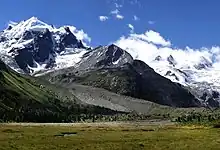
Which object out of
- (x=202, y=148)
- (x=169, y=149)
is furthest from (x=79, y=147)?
(x=202, y=148)

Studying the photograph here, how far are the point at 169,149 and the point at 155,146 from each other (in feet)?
14.4

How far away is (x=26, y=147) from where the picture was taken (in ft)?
213

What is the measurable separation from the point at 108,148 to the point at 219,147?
1647 cm

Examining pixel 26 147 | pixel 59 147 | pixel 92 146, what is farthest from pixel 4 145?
pixel 92 146

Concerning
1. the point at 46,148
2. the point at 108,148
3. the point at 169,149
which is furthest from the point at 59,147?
the point at 169,149

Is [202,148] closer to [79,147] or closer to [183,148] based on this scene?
[183,148]

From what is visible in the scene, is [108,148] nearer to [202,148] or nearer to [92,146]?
[92,146]

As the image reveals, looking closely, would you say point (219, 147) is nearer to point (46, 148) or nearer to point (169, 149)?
point (169, 149)

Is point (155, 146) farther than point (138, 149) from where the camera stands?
Yes

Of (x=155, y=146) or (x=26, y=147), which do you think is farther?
(x=155, y=146)

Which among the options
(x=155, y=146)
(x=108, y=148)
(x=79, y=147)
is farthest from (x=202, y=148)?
(x=79, y=147)

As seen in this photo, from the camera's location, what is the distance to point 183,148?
2660 inches

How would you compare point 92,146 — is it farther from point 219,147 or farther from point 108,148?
point 219,147

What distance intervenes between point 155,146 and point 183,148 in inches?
182
